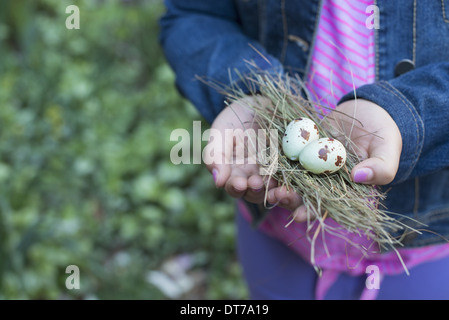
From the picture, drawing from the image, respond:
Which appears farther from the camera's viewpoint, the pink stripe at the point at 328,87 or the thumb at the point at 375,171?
the pink stripe at the point at 328,87

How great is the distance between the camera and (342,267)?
104cm

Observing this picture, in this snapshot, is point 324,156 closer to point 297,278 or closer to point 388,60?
point 388,60

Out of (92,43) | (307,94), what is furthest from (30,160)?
(307,94)

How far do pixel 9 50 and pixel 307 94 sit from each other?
242 cm

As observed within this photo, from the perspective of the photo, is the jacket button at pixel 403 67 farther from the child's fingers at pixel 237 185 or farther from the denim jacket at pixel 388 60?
the child's fingers at pixel 237 185

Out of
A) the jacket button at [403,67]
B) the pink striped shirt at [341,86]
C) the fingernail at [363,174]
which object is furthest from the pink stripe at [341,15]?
the fingernail at [363,174]

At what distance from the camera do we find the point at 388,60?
94 cm

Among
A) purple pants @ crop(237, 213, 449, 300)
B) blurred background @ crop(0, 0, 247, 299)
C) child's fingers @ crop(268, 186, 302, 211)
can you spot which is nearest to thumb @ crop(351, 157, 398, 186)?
child's fingers @ crop(268, 186, 302, 211)

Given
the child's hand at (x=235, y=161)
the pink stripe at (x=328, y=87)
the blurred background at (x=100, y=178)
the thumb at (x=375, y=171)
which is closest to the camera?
the thumb at (x=375, y=171)

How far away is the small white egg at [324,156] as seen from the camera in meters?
0.88

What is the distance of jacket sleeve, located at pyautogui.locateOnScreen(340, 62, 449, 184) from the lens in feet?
2.74

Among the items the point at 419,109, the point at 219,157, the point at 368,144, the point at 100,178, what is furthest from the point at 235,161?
the point at 100,178

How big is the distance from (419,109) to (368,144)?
0.11 m
